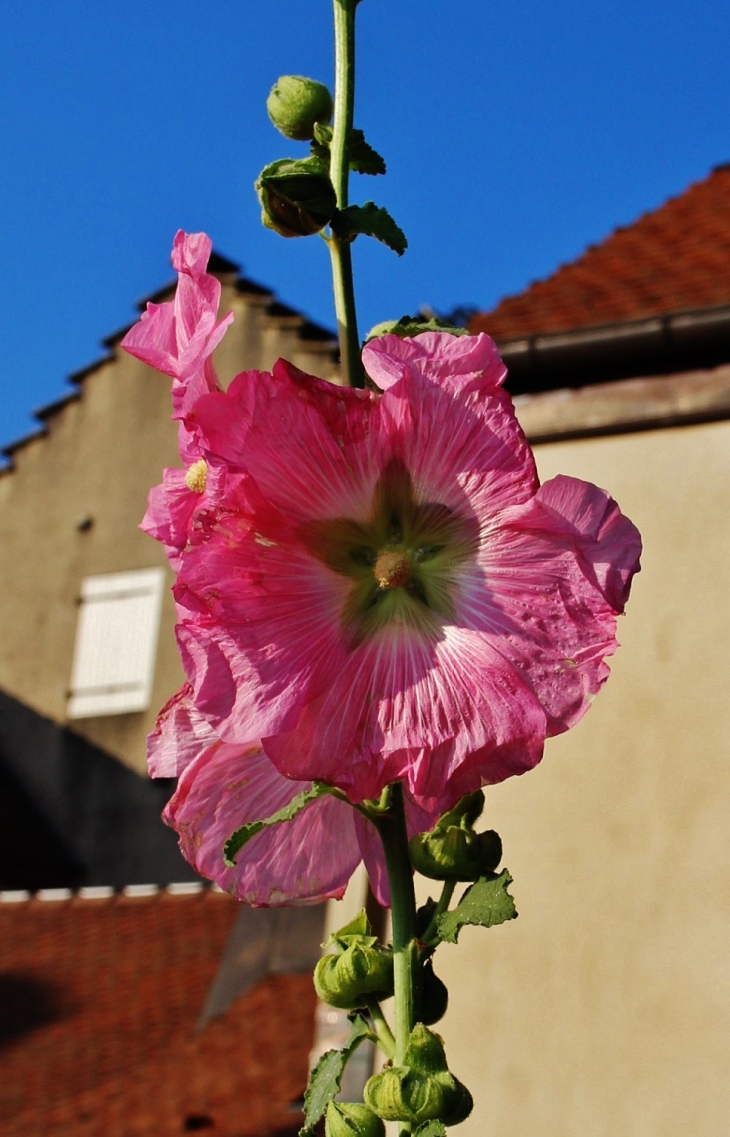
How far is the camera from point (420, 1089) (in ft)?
2.75

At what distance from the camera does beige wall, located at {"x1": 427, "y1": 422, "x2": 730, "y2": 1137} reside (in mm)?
4211

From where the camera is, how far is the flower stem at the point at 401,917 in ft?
2.87

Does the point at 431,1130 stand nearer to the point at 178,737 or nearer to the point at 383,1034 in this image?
the point at 383,1034

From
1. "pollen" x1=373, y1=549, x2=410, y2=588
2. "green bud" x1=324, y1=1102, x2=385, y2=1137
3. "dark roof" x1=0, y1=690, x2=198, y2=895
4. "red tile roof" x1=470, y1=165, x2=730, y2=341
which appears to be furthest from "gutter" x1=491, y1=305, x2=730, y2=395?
"dark roof" x1=0, y1=690, x2=198, y2=895

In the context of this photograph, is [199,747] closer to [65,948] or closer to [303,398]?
[303,398]

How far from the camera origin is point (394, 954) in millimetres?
909

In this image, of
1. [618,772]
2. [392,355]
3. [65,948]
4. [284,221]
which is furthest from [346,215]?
[65,948]

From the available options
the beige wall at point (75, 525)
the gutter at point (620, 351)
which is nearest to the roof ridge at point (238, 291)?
the beige wall at point (75, 525)

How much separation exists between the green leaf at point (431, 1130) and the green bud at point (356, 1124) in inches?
3.1

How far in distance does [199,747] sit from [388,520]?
0.74 feet

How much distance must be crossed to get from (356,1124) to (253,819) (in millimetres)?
218

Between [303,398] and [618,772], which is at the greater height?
[303,398]

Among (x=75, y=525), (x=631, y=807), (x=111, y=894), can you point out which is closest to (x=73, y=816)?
(x=75, y=525)

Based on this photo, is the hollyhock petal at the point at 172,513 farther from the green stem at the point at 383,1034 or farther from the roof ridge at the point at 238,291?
the roof ridge at the point at 238,291
